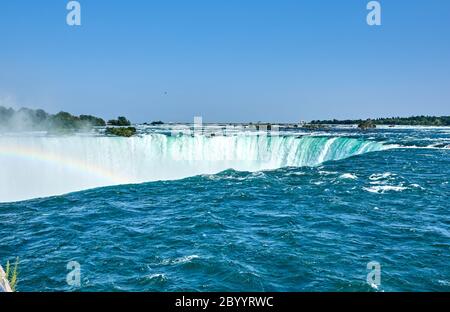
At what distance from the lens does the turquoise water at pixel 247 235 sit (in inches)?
428

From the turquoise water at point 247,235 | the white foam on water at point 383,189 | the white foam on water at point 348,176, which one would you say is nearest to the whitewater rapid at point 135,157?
the turquoise water at point 247,235

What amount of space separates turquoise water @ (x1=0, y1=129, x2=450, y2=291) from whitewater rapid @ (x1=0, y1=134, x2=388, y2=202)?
6.56 m

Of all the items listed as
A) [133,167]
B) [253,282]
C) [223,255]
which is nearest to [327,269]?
[253,282]

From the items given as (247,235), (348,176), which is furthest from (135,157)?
(247,235)

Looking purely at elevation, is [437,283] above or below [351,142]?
below

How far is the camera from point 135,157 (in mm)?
36938

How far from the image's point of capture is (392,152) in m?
36.6

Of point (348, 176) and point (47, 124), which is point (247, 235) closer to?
point (348, 176)

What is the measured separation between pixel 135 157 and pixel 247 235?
79.9ft

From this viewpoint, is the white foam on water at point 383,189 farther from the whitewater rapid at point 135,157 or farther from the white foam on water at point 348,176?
the whitewater rapid at point 135,157

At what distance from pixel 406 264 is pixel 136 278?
821 cm

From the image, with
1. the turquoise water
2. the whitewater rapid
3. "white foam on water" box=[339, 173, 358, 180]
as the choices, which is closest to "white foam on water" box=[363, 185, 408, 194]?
the turquoise water

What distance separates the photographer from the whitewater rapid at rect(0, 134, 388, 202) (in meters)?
31.2
